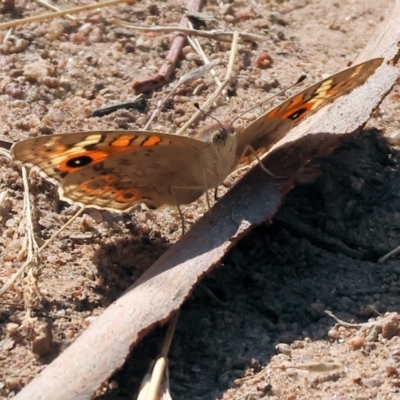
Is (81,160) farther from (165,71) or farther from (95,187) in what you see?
(165,71)

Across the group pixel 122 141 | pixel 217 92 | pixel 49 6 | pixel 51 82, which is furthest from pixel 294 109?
pixel 49 6

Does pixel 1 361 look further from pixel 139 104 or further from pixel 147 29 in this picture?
pixel 147 29

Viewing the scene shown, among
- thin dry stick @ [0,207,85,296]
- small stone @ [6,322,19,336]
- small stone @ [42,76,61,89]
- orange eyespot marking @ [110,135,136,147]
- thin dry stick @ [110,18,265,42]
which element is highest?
orange eyespot marking @ [110,135,136,147]

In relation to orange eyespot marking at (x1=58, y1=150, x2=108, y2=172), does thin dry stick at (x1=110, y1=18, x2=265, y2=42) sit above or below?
below

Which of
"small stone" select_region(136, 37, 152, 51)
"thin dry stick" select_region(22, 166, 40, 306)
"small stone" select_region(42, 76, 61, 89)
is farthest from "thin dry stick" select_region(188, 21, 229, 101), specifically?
"thin dry stick" select_region(22, 166, 40, 306)

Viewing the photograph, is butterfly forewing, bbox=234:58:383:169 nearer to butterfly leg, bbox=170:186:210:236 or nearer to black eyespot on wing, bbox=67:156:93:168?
butterfly leg, bbox=170:186:210:236

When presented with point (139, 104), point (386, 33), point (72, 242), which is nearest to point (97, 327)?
point (72, 242)

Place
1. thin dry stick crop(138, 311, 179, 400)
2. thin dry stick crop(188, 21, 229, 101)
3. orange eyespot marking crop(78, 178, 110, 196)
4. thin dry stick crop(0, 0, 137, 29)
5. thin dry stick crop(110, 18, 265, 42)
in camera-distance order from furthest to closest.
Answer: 1. thin dry stick crop(110, 18, 265, 42)
2. thin dry stick crop(0, 0, 137, 29)
3. thin dry stick crop(188, 21, 229, 101)
4. orange eyespot marking crop(78, 178, 110, 196)
5. thin dry stick crop(138, 311, 179, 400)
